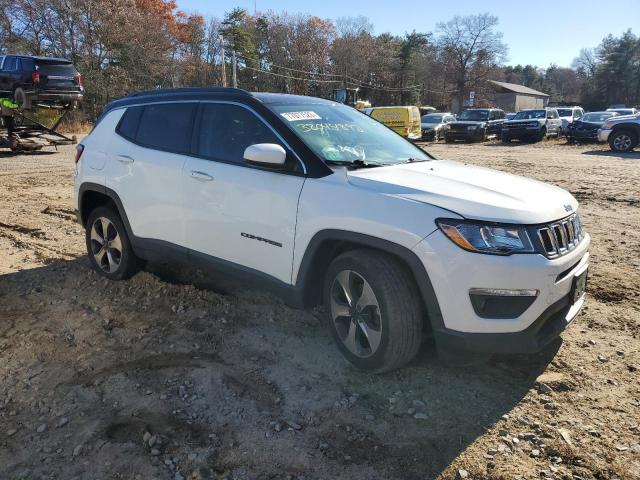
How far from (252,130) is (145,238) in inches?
58.4

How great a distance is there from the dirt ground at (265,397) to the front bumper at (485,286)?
0.45m

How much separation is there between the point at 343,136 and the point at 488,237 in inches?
62.0

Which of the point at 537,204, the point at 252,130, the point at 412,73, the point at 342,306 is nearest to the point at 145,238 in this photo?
the point at 252,130

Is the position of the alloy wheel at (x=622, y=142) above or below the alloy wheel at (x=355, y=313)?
above

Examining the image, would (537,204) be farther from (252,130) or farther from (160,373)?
(160,373)

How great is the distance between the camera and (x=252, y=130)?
146 inches

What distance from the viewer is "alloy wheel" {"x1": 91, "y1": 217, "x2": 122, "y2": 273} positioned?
15.7ft

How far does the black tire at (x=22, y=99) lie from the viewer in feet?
54.9

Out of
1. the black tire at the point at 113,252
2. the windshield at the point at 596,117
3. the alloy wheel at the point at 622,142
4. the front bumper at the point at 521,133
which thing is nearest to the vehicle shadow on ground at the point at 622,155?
the alloy wheel at the point at 622,142

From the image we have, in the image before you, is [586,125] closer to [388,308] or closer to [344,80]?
[388,308]

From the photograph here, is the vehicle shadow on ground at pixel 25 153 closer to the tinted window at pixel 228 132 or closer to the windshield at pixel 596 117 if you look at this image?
the tinted window at pixel 228 132

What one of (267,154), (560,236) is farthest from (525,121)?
(267,154)

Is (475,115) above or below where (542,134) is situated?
above

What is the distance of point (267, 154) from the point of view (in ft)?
10.7
